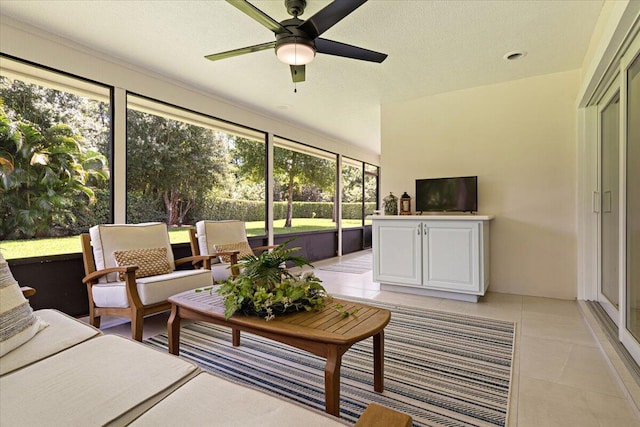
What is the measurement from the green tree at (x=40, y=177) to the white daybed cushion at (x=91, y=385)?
2.30 meters

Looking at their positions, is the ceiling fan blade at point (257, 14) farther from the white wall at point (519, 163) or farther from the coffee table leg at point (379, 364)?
the white wall at point (519, 163)

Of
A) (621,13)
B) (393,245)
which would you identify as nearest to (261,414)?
(621,13)

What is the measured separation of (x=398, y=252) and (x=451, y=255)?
2.02ft

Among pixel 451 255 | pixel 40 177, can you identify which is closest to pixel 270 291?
pixel 451 255

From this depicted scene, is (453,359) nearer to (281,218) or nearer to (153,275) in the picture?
(153,275)

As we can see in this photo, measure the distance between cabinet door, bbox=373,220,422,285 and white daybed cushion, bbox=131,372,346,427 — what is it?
311 centimetres

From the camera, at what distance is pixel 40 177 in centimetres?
295

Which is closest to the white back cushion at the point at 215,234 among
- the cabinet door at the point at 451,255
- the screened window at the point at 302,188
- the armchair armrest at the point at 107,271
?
the armchair armrest at the point at 107,271

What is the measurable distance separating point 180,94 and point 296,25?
2.43m

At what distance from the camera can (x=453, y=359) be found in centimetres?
221

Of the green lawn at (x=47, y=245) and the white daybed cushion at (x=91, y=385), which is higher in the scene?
the green lawn at (x=47, y=245)

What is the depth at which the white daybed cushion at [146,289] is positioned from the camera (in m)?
2.54

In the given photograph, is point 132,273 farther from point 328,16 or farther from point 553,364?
point 553,364

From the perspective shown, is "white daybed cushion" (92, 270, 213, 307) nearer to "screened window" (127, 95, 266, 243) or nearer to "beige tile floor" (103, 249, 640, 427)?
"beige tile floor" (103, 249, 640, 427)
